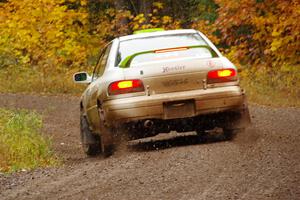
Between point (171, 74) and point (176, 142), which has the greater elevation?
point (171, 74)

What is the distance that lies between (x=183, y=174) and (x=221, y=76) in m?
2.70

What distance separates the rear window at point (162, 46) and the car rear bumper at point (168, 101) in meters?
0.56

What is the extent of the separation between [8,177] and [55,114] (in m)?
11.1

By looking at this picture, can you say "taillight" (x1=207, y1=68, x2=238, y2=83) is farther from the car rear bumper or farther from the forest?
the forest

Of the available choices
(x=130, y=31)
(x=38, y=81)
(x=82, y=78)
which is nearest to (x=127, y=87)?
(x=82, y=78)

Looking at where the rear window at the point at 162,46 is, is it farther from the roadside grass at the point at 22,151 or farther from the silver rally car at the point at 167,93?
the roadside grass at the point at 22,151

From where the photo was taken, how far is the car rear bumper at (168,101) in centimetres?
1077

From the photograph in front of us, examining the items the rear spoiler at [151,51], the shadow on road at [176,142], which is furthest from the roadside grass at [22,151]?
the rear spoiler at [151,51]

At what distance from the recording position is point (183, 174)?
28.0 feet

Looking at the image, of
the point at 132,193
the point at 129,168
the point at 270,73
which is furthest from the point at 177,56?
the point at 270,73

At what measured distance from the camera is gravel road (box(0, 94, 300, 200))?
749 cm

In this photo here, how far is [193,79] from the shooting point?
10898 millimetres

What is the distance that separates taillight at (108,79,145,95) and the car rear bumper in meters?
0.10

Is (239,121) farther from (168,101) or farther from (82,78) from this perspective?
(82,78)
